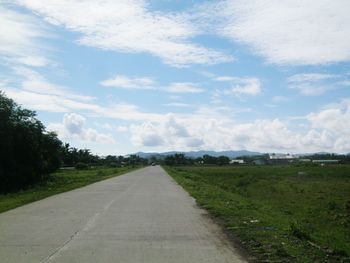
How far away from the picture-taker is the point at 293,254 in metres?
8.48

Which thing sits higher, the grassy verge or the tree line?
the tree line

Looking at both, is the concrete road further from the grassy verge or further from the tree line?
the tree line

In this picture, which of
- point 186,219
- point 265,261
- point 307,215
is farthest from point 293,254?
point 307,215

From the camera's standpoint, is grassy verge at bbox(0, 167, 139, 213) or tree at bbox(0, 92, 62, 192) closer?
grassy verge at bbox(0, 167, 139, 213)

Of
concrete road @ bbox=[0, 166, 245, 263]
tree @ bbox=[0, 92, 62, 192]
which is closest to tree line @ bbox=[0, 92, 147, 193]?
tree @ bbox=[0, 92, 62, 192]

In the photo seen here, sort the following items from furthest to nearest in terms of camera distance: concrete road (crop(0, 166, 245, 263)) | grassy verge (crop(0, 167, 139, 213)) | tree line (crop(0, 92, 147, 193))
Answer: tree line (crop(0, 92, 147, 193)) → grassy verge (crop(0, 167, 139, 213)) → concrete road (crop(0, 166, 245, 263))

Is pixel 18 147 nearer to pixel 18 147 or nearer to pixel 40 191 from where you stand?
pixel 18 147

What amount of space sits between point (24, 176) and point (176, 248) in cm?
3791

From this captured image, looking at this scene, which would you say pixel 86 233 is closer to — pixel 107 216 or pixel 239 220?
pixel 107 216

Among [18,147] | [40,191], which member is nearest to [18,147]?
[18,147]

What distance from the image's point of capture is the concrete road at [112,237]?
8.24 metres

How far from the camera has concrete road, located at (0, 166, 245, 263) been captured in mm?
8242

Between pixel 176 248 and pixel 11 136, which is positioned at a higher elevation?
pixel 11 136

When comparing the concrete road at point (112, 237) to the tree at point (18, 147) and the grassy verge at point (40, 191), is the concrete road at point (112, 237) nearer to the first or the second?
the grassy verge at point (40, 191)
